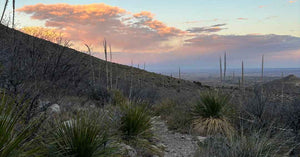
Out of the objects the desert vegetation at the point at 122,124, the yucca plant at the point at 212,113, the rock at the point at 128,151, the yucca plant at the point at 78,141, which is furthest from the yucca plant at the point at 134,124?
the yucca plant at the point at 212,113

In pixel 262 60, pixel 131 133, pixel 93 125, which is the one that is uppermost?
pixel 262 60

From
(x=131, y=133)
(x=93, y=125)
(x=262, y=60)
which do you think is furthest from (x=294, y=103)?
(x=93, y=125)

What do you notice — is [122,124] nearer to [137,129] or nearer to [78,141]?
[137,129]

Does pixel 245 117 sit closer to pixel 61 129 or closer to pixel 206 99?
pixel 206 99

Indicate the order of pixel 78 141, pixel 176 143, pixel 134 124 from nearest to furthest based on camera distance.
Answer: pixel 78 141 < pixel 134 124 < pixel 176 143

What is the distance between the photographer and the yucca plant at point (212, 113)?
769cm

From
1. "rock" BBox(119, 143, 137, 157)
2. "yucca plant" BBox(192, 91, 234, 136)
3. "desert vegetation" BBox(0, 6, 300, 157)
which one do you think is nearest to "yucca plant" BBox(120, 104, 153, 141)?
"desert vegetation" BBox(0, 6, 300, 157)

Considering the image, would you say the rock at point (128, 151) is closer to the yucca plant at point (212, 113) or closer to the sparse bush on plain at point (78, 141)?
the sparse bush on plain at point (78, 141)

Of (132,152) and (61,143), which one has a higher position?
(61,143)

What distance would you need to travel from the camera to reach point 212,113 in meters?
8.13

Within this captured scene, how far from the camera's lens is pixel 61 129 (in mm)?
3998

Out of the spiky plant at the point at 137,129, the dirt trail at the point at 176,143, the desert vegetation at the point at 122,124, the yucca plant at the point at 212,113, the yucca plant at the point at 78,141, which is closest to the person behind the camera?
the desert vegetation at the point at 122,124

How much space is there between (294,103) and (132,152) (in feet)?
17.5

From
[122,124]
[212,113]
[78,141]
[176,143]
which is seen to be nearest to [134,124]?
[122,124]
